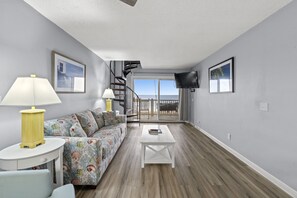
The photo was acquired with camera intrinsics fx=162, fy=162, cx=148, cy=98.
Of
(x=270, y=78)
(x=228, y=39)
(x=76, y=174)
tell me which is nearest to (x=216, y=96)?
(x=228, y=39)

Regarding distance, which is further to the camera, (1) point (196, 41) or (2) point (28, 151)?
(1) point (196, 41)

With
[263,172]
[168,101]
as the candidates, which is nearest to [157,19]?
[263,172]

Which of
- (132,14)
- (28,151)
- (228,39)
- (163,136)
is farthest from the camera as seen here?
(228,39)

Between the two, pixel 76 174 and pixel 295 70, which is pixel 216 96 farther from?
pixel 76 174

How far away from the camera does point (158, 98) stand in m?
7.62

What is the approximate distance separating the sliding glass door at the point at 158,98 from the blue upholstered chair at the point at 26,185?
646 cm

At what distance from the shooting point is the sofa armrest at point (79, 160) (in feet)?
6.81

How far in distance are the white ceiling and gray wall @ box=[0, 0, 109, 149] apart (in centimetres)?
20

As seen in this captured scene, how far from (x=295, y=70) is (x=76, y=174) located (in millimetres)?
3061

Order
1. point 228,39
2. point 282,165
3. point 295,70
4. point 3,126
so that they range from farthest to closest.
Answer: point 228,39
point 282,165
point 295,70
point 3,126

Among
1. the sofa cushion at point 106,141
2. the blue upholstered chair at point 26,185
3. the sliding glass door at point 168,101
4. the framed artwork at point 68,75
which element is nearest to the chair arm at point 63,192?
the blue upholstered chair at point 26,185

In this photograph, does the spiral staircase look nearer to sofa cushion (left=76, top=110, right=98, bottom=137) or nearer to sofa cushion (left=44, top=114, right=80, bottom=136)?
sofa cushion (left=76, top=110, right=98, bottom=137)

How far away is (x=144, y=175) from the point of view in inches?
98.9

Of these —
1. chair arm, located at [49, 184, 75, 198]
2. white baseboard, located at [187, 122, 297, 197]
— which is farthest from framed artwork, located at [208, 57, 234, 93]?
chair arm, located at [49, 184, 75, 198]
